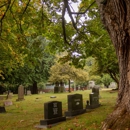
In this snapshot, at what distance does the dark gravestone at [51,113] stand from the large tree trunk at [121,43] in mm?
4028

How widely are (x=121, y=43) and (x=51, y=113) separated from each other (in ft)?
17.1

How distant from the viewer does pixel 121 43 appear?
4223mm

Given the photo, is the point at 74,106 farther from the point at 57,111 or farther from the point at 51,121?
the point at 51,121

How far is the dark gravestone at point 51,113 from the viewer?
25.9ft

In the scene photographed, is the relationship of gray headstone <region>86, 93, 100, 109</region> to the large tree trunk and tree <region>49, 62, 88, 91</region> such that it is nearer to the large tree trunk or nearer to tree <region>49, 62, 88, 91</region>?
the large tree trunk

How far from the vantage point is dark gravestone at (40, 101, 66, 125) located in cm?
788

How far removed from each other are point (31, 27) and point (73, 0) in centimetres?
324

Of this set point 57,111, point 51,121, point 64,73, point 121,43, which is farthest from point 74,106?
point 64,73

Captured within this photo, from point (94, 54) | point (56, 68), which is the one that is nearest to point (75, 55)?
point (94, 54)

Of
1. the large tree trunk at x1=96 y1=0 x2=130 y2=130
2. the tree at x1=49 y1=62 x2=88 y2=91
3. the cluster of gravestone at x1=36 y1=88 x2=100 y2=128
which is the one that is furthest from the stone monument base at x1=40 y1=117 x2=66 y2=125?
the tree at x1=49 y1=62 x2=88 y2=91

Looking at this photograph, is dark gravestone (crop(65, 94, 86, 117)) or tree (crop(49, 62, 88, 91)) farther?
tree (crop(49, 62, 88, 91))

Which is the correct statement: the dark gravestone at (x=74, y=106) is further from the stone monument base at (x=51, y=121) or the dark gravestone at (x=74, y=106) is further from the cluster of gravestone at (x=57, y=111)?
the stone monument base at (x=51, y=121)

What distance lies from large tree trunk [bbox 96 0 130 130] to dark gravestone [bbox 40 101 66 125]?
4.03m

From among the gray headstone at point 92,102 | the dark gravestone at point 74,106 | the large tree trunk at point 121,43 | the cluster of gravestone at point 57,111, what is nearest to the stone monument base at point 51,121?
the cluster of gravestone at point 57,111
